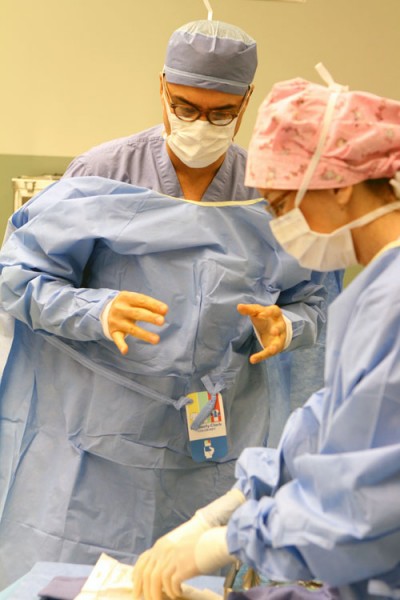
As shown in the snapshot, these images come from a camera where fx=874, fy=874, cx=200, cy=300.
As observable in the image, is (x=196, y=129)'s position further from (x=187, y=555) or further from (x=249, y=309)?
(x=187, y=555)

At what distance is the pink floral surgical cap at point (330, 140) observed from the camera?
1187mm

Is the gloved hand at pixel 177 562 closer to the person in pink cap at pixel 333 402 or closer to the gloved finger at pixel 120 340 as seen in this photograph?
the person in pink cap at pixel 333 402

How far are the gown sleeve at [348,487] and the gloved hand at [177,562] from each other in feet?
0.19

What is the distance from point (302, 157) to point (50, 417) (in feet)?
3.27

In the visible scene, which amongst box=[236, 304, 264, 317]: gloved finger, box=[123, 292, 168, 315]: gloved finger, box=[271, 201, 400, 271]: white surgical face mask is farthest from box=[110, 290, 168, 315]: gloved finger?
box=[271, 201, 400, 271]: white surgical face mask

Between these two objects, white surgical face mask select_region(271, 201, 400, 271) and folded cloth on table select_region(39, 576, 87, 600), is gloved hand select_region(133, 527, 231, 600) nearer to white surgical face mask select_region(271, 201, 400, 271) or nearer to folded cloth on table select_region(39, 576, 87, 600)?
folded cloth on table select_region(39, 576, 87, 600)

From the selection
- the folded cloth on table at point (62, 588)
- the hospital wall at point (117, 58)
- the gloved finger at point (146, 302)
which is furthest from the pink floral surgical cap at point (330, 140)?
the hospital wall at point (117, 58)

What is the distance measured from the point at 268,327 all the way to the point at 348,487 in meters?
0.78

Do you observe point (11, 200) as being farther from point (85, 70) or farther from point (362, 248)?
point (362, 248)

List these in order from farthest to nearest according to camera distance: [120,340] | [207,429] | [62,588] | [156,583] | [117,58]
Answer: [117,58] < [207,429] < [120,340] < [62,588] < [156,583]

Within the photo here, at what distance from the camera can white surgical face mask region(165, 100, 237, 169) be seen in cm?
188

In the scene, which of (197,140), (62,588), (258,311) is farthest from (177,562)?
(197,140)

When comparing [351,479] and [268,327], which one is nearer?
[351,479]

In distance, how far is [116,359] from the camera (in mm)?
1877
